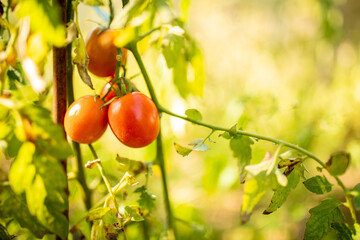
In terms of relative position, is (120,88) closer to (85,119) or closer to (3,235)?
(85,119)

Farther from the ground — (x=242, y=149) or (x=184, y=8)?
(x=184, y=8)

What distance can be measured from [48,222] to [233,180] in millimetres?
883

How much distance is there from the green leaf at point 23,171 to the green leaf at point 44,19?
4.9 inches

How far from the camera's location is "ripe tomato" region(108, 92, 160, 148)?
0.52 m

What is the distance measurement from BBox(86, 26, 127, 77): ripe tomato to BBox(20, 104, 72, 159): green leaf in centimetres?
20

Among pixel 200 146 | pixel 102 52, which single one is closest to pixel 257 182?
pixel 200 146

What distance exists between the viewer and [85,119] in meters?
0.52

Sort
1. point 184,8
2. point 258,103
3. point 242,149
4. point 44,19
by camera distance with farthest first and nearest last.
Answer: point 258,103
point 184,8
point 242,149
point 44,19

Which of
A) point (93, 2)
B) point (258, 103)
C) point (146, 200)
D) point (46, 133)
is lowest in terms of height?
point (258, 103)

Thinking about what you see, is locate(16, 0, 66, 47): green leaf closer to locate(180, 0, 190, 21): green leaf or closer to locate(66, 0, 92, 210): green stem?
locate(66, 0, 92, 210): green stem

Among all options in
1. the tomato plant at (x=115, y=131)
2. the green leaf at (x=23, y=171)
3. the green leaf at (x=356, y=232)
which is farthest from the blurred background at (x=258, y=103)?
the green leaf at (x=23, y=171)

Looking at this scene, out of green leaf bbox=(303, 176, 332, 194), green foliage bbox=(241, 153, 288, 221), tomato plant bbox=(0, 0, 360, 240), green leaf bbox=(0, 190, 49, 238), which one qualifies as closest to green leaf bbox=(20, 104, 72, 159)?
tomato plant bbox=(0, 0, 360, 240)

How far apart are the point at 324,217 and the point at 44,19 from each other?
17.5 inches

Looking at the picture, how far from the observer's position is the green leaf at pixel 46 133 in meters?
0.38
